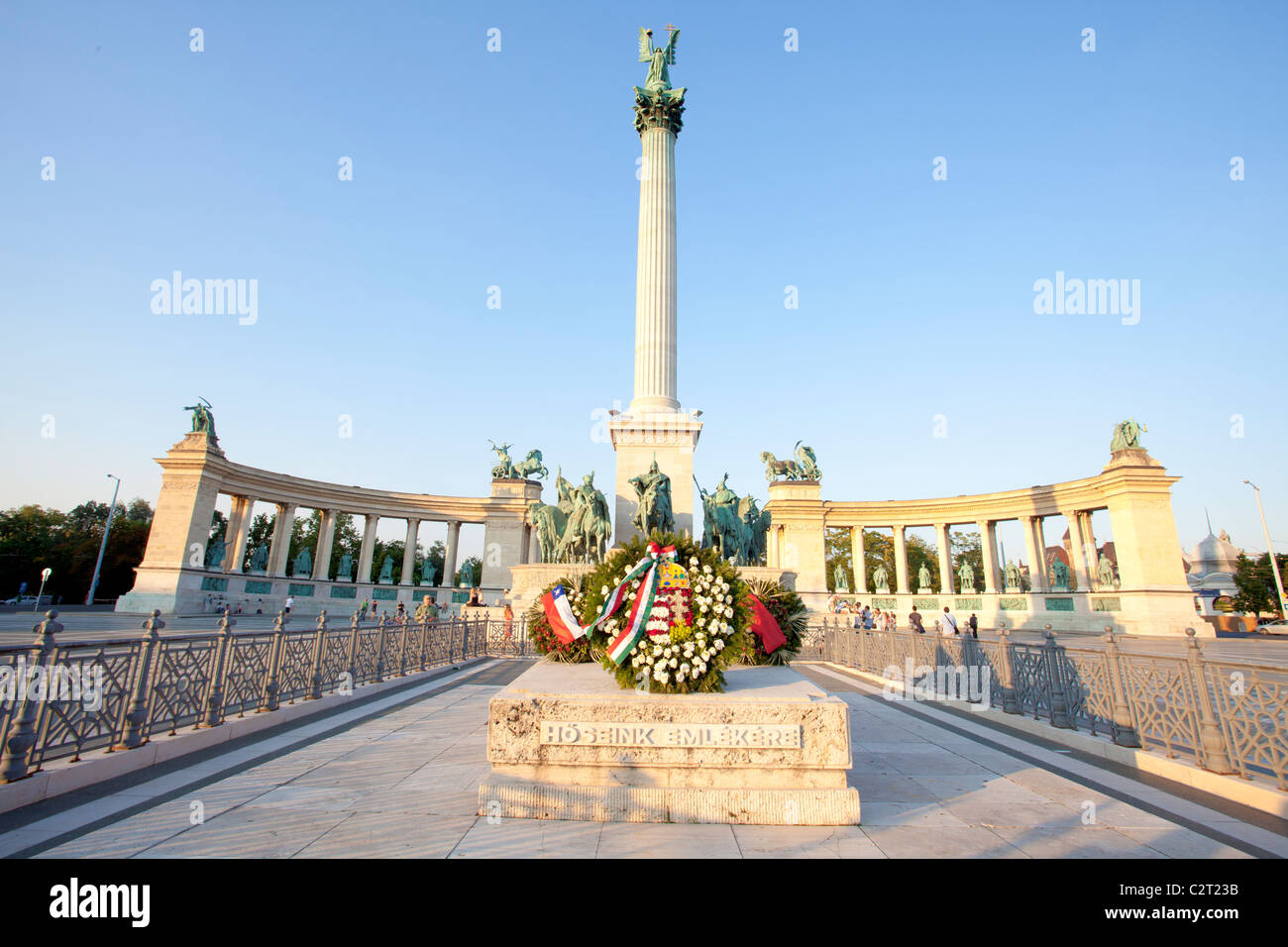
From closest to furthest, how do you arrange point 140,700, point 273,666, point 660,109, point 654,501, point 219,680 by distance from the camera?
1. point 140,700
2. point 219,680
3. point 273,666
4. point 654,501
5. point 660,109

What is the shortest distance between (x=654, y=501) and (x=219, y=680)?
15.6 metres

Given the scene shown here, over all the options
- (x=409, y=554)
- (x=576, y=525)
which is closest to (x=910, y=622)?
(x=576, y=525)

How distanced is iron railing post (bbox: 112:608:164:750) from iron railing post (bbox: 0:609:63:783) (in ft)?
3.37

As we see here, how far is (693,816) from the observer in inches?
204

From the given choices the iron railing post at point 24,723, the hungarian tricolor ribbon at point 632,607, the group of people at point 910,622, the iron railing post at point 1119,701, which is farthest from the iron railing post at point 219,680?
the group of people at point 910,622

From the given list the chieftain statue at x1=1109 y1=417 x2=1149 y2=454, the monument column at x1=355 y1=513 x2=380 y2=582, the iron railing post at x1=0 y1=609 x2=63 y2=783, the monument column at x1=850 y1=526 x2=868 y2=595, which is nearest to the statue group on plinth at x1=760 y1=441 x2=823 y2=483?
the monument column at x1=850 y1=526 x2=868 y2=595

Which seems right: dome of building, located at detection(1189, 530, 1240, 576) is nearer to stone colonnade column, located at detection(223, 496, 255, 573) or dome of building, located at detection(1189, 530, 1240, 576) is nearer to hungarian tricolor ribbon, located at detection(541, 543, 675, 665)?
hungarian tricolor ribbon, located at detection(541, 543, 675, 665)

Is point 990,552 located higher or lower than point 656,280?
lower

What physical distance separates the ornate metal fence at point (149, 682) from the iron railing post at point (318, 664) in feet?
0.07

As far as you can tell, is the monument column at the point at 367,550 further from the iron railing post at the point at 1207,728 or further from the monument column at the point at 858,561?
the iron railing post at the point at 1207,728

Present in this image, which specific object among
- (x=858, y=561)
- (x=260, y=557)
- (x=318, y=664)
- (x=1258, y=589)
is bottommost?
(x=318, y=664)

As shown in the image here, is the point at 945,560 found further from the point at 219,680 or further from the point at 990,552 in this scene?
the point at 219,680

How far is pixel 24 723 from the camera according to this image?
18.3 feet

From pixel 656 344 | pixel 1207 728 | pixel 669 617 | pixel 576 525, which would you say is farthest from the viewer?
pixel 656 344
